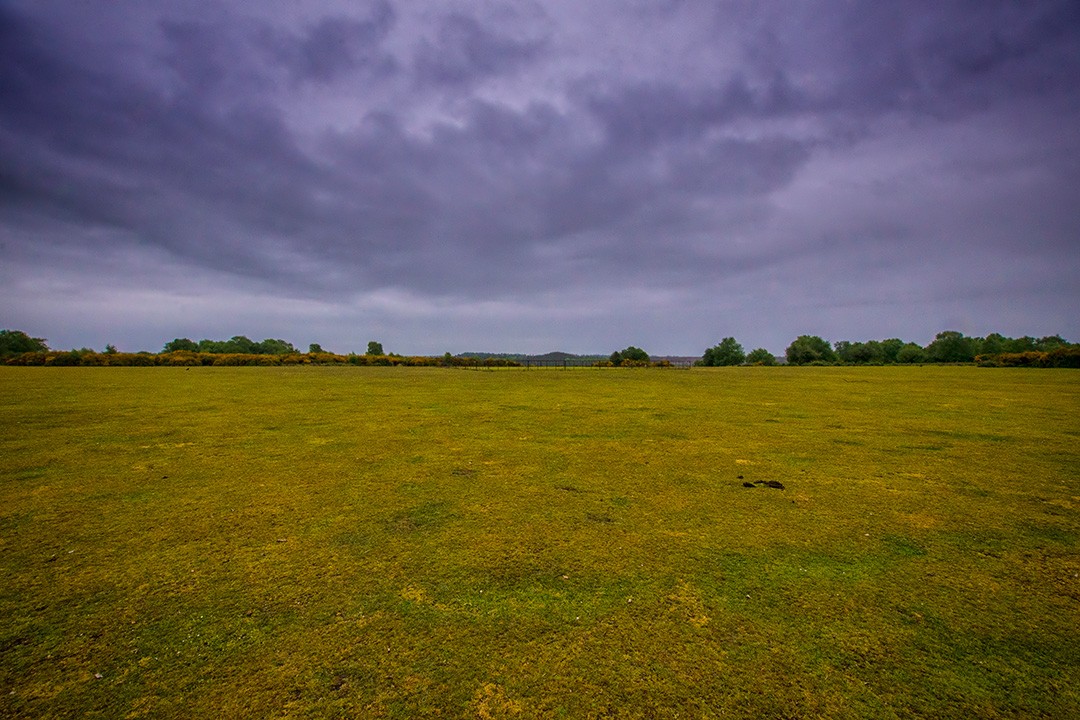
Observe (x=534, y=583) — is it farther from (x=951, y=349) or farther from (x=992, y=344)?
(x=992, y=344)

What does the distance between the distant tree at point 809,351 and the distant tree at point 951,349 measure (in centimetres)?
1748

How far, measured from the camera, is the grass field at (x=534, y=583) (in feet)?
9.05

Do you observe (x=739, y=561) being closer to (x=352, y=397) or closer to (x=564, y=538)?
(x=564, y=538)

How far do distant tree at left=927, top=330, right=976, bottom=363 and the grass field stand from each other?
350 feet

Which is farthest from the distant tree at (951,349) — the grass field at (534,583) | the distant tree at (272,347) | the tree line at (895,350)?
the distant tree at (272,347)

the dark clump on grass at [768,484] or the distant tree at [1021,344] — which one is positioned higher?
the distant tree at [1021,344]

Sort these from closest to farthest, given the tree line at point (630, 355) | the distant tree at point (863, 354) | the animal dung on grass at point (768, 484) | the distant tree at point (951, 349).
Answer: the animal dung on grass at point (768, 484), the tree line at point (630, 355), the distant tree at point (951, 349), the distant tree at point (863, 354)

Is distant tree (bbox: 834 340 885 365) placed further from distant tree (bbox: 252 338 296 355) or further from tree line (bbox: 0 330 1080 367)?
distant tree (bbox: 252 338 296 355)

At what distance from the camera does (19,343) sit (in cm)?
5606

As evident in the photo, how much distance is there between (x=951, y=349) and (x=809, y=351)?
25.3 meters

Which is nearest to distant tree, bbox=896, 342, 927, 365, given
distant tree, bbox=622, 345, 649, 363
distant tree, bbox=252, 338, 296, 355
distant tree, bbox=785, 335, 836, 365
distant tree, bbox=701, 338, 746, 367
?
distant tree, bbox=785, 335, 836, 365

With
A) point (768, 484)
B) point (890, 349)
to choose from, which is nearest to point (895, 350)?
point (890, 349)

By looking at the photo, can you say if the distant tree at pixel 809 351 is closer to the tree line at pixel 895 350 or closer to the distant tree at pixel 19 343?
the tree line at pixel 895 350

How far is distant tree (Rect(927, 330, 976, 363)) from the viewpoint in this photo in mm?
87688
